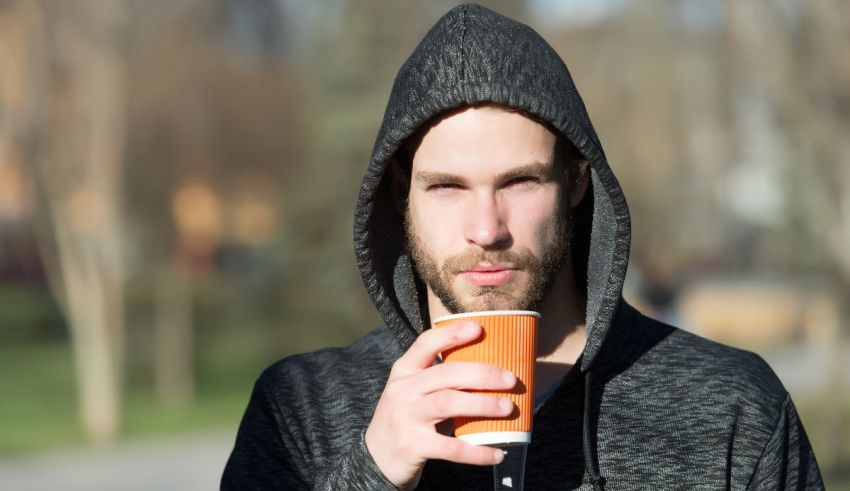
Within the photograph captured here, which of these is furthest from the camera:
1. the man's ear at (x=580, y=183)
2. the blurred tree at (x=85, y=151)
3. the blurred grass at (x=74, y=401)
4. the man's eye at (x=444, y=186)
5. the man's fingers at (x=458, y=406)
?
the blurred grass at (x=74, y=401)

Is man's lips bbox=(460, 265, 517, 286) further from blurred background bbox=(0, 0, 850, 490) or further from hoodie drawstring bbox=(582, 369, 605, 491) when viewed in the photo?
blurred background bbox=(0, 0, 850, 490)

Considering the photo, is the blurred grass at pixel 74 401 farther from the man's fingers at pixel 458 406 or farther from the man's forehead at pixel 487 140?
the man's fingers at pixel 458 406

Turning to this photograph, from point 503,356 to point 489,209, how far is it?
A: 0.40m

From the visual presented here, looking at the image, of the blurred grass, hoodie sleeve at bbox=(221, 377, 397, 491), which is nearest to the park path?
the blurred grass

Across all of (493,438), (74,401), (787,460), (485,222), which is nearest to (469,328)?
(493,438)

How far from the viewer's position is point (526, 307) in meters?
2.31

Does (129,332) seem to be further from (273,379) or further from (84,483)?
(273,379)

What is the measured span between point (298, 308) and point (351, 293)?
1379 millimetres

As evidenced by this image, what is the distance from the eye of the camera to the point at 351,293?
70.6 ft

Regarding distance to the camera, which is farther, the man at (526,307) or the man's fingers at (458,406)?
the man at (526,307)

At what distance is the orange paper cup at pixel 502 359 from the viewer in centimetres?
192

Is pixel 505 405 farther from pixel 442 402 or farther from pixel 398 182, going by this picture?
pixel 398 182

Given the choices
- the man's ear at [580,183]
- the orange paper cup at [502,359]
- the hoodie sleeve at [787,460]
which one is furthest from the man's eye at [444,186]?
the hoodie sleeve at [787,460]

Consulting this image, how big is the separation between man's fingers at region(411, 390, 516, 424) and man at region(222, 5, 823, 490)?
0.77 ft
